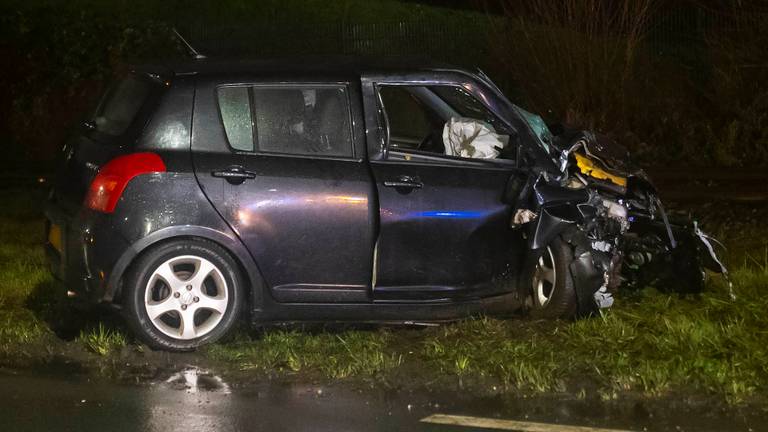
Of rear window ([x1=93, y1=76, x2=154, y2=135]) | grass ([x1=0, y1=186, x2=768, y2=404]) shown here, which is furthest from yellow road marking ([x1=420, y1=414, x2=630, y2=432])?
rear window ([x1=93, y1=76, x2=154, y2=135])

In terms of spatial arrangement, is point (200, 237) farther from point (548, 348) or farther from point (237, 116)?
point (548, 348)

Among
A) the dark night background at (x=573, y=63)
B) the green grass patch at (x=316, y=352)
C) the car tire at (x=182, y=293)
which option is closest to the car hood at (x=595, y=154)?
the green grass patch at (x=316, y=352)

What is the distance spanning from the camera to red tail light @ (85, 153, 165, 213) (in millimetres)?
7246

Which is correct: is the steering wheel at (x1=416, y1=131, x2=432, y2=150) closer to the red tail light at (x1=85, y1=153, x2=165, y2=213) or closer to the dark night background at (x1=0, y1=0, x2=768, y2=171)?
the red tail light at (x1=85, y1=153, x2=165, y2=213)

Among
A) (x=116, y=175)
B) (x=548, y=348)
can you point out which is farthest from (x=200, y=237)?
(x=548, y=348)

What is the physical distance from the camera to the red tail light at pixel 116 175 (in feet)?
23.8

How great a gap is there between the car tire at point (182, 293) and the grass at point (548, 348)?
0.51 feet

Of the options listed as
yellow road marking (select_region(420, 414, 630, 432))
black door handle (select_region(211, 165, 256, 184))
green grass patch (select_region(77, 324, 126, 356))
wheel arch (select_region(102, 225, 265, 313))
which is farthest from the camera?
green grass patch (select_region(77, 324, 126, 356))

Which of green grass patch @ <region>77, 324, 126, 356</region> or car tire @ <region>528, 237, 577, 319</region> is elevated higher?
car tire @ <region>528, 237, 577, 319</region>

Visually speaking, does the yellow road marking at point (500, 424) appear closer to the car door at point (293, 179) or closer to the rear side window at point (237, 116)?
the car door at point (293, 179)

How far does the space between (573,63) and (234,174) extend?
10.7 metres

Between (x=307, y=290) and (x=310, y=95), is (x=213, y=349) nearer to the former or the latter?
(x=307, y=290)

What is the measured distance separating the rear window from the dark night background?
3.85m

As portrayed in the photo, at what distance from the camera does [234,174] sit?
24.1 ft
